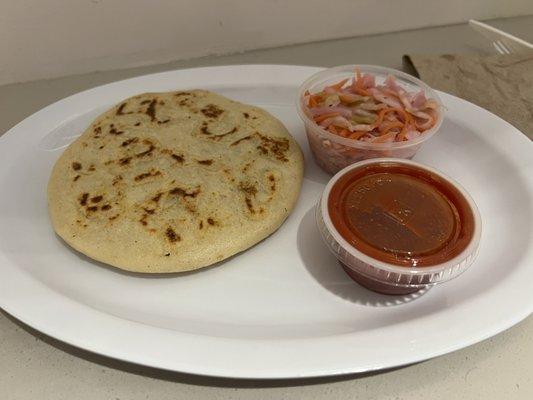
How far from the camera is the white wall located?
2027mm

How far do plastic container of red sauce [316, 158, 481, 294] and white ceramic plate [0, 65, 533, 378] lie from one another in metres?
0.10

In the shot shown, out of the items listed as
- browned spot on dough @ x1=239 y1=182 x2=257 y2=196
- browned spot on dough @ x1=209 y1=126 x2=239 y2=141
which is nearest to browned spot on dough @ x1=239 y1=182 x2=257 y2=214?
browned spot on dough @ x1=239 y1=182 x2=257 y2=196

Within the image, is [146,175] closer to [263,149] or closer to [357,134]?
[263,149]

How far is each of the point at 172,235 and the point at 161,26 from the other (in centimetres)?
121

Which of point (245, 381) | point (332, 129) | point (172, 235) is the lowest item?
point (245, 381)

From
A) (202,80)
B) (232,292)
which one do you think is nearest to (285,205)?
(232,292)

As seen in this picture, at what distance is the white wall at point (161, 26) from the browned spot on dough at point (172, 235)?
1.18 meters

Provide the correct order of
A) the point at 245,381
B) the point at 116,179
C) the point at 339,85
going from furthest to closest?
the point at 339,85 < the point at 116,179 < the point at 245,381

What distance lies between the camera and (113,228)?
4.44 ft

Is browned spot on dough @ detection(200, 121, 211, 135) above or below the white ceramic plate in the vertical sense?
above

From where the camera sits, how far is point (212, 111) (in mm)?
1718

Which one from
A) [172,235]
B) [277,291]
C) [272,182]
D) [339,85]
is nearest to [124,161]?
[172,235]

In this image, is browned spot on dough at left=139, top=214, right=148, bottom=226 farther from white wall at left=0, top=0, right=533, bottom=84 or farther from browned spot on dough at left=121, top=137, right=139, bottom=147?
white wall at left=0, top=0, right=533, bottom=84

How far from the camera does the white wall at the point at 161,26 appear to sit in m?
2.03
